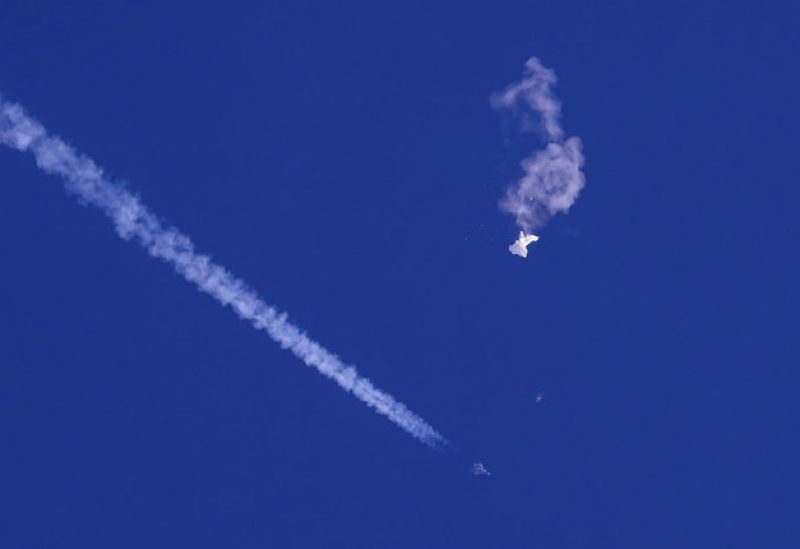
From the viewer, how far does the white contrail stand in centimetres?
3981

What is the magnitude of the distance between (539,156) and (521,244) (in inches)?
164

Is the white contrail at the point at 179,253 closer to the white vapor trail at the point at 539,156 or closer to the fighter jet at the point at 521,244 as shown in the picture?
the fighter jet at the point at 521,244

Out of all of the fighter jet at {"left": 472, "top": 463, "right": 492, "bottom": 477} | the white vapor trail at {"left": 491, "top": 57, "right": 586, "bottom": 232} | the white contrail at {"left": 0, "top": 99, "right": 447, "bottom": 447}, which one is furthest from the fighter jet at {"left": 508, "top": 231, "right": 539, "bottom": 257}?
the fighter jet at {"left": 472, "top": 463, "right": 492, "bottom": 477}

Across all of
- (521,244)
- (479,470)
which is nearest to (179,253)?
(521,244)

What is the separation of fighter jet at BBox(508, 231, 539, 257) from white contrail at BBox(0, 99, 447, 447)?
8.95 m

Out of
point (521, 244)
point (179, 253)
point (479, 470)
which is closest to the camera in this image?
point (179, 253)

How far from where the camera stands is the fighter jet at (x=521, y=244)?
44562 mm

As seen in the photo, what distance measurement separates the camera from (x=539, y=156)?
145 ft

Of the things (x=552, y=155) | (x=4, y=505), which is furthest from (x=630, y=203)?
(x=4, y=505)

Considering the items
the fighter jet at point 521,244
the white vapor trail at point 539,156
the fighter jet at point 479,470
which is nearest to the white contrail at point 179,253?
the fighter jet at point 479,470

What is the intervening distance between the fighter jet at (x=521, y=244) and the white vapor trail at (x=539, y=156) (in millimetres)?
365

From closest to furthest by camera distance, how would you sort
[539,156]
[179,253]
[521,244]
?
[179,253]
[539,156]
[521,244]

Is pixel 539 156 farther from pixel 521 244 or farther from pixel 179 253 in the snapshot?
pixel 179 253

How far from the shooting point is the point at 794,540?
47312 mm
